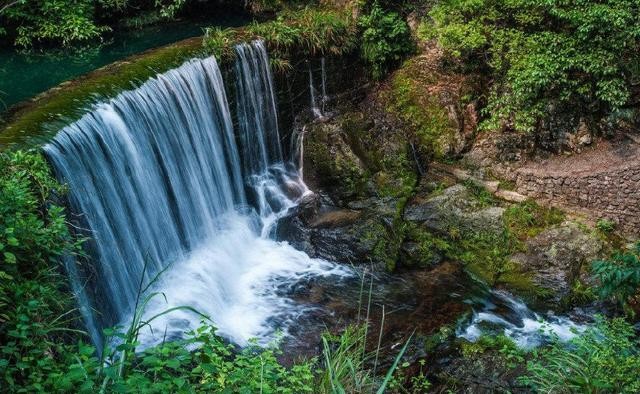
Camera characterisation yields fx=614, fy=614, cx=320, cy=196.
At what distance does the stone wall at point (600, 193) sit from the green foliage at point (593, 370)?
310cm

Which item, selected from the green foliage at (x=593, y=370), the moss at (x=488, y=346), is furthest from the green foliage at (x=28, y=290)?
the moss at (x=488, y=346)

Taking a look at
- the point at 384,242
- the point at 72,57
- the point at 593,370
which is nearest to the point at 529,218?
the point at 384,242

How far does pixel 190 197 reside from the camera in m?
8.60

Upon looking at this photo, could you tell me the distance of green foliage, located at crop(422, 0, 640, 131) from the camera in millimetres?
8516

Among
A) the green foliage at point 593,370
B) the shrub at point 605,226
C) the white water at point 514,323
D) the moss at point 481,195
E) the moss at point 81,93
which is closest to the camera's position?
the green foliage at point 593,370

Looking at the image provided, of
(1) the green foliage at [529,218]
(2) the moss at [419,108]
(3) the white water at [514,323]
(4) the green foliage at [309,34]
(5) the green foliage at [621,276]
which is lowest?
(3) the white water at [514,323]

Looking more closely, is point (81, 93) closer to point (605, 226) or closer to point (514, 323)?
point (514, 323)

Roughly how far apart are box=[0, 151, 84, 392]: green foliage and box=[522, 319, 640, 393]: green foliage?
351 centimetres

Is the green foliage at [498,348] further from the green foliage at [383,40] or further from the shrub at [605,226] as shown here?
the green foliage at [383,40]

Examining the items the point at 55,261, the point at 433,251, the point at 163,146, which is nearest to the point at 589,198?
the point at 433,251

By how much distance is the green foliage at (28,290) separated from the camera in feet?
10.7

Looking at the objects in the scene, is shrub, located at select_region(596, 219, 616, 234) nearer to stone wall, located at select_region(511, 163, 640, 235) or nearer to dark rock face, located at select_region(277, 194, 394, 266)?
stone wall, located at select_region(511, 163, 640, 235)

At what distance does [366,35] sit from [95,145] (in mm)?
5347

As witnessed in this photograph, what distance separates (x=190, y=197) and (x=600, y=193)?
584 centimetres
